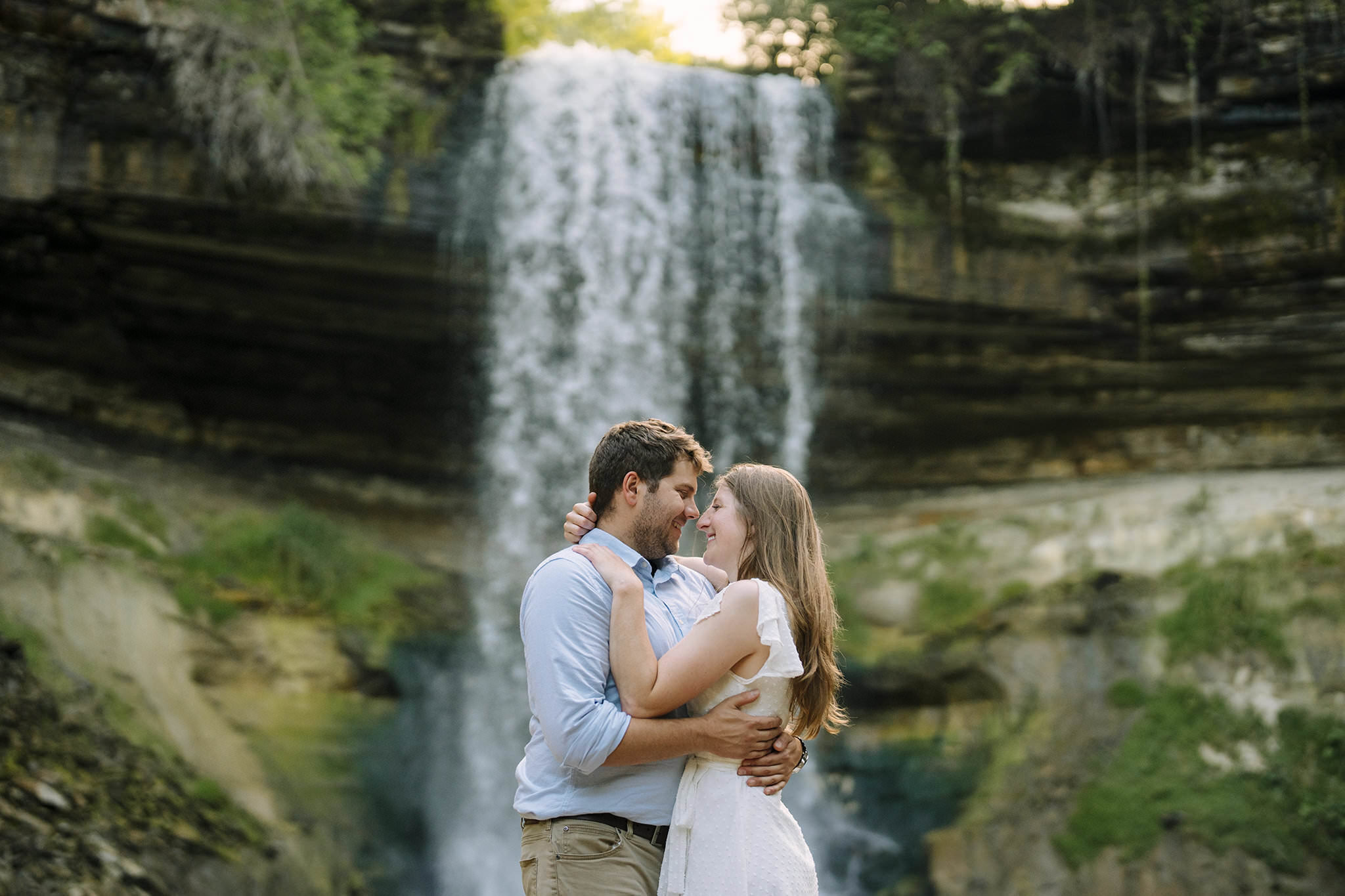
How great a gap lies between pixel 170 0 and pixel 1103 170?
8.93m

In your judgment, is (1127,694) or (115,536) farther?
(1127,694)

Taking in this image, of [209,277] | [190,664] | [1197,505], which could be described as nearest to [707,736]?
[190,664]

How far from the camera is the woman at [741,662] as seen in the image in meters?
2.66

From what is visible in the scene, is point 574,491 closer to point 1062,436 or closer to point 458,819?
point 458,819

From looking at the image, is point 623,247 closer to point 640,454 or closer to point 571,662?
point 640,454

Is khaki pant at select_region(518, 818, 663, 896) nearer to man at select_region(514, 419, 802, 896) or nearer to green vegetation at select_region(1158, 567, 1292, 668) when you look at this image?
man at select_region(514, 419, 802, 896)

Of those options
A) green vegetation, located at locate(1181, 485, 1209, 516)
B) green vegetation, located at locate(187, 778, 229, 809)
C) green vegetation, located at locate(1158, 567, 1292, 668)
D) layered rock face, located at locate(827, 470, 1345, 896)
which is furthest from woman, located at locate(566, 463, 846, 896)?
green vegetation, located at locate(1181, 485, 1209, 516)

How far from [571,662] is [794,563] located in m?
0.62

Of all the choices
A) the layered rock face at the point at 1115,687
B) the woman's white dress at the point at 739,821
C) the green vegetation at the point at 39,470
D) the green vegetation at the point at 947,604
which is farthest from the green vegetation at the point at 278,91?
the woman's white dress at the point at 739,821

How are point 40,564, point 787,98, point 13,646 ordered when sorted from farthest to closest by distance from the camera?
point 787,98, point 40,564, point 13,646

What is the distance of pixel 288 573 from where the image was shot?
10570mm

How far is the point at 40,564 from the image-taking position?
29.6ft

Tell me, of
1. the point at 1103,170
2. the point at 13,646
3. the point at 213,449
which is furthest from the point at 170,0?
the point at 1103,170

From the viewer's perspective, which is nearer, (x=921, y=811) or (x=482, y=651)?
(x=921, y=811)
